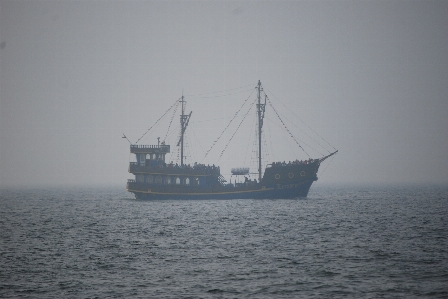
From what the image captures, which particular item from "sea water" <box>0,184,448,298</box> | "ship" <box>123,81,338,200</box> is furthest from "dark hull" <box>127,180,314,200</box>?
"sea water" <box>0,184,448,298</box>

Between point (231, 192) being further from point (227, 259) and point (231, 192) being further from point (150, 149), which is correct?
point (227, 259)

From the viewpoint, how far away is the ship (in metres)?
75.3

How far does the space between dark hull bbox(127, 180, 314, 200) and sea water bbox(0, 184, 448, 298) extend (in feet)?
75.0

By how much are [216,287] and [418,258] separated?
14328 mm

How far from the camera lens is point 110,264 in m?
29.1

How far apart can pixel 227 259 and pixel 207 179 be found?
46590 millimetres

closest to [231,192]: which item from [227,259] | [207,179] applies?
[207,179]

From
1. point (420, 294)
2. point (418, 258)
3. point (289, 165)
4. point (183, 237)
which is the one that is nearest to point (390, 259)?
point (418, 258)

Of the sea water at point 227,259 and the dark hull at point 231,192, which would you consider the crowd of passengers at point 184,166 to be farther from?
the sea water at point 227,259

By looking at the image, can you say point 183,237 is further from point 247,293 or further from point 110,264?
point 247,293

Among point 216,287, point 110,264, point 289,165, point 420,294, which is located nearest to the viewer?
point 420,294

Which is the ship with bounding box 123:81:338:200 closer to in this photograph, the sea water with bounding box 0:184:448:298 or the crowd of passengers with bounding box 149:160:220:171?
the crowd of passengers with bounding box 149:160:220:171

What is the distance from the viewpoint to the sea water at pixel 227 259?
75.8 ft

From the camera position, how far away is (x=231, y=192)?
3031 inches
